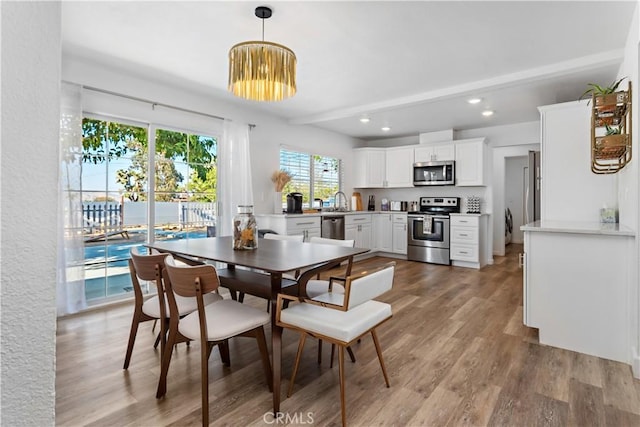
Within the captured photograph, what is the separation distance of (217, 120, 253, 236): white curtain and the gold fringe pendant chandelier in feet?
7.27

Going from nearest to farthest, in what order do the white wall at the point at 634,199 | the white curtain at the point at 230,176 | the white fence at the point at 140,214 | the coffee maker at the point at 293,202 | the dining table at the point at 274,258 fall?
the dining table at the point at 274,258 < the white wall at the point at 634,199 < the white fence at the point at 140,214 < the white curtain at the point at 230,176 < the coffee maker at the point at 293,202

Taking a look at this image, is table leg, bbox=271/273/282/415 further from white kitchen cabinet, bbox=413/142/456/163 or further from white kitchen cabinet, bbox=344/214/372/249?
white kitchen cabinet, bbox=413/142/456/163

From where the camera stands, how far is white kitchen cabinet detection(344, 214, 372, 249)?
5875mm

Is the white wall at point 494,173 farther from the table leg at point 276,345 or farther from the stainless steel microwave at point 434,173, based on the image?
the table leg at point 276,345

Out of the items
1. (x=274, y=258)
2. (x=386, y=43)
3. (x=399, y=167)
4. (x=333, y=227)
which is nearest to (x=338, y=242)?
(x=274, y=258)

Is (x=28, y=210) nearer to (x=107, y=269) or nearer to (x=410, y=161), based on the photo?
(x=107, y=269)

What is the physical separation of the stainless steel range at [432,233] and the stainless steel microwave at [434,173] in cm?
45

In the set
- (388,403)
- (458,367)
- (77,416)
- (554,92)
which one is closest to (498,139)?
(554,92)

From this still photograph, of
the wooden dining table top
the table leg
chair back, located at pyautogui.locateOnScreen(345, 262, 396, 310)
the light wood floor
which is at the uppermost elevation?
the wooden dining table top

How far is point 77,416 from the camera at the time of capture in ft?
5.61

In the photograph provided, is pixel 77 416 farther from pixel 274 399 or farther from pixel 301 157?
pixel 301 157

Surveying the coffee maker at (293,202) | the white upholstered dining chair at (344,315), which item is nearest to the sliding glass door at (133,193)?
the coffee maker at (293,202)

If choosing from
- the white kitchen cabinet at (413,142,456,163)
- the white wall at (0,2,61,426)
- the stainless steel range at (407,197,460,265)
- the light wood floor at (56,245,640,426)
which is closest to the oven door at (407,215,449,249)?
the stainless steel range at (407,197,460,265)

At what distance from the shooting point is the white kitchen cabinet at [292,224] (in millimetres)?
4812
